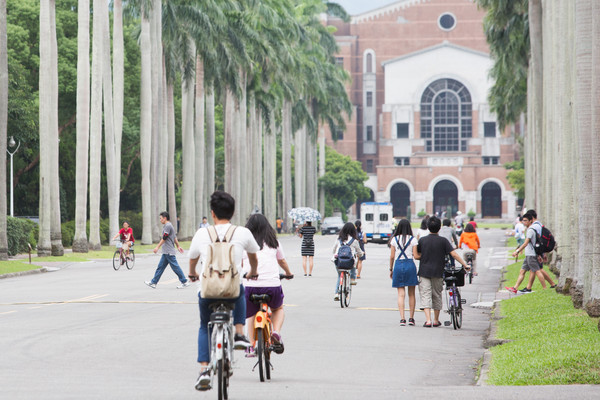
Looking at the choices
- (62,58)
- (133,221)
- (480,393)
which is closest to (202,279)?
(480,393)

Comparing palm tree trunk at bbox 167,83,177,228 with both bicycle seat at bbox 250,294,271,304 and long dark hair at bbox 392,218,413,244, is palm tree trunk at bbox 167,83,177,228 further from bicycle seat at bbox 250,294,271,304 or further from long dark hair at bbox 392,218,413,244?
bicycle seat at bbox 250,294,271,304

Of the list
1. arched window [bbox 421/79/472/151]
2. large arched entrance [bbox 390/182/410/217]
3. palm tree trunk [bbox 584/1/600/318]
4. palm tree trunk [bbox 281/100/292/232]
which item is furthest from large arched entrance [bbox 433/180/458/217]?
palm tree trunk [bbox 584/1/600/318]

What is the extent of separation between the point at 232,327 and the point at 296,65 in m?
62.6

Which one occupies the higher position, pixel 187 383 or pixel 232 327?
pixel 232 327

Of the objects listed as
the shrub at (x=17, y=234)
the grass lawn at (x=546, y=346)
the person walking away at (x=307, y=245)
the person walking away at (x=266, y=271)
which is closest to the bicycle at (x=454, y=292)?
the grass lawn at (x=546, y=346)

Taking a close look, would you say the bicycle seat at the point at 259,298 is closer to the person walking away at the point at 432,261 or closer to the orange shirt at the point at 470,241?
the person walking away at the point at 432,261

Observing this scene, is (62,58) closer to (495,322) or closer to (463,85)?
(495,322)

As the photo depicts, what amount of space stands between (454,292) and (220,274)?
775 cm

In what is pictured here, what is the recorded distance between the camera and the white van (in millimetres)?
62938

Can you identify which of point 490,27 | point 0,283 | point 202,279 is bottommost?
point 0,283

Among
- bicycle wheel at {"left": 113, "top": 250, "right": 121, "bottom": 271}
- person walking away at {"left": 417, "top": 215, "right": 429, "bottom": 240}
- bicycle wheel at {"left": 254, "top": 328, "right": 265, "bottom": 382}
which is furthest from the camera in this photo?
bicycle wheel at {"left": 113, "top": 250, "right": 121, "bottom": 271}

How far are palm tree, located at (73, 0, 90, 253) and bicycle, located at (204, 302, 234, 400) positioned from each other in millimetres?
32404

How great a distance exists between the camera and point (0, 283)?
26.1 metres

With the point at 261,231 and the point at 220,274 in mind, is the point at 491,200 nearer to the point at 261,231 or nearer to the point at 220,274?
the point at 261,231
